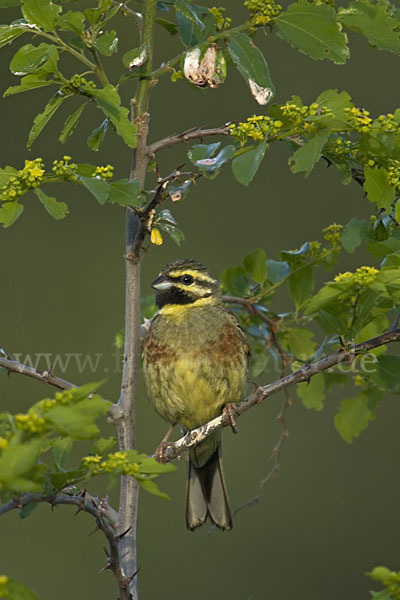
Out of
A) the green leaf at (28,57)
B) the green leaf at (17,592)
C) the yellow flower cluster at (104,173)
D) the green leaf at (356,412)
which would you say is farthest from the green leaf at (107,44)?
the green leaf at (356,412)

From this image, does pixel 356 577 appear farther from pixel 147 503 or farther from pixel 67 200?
pixel 67 200

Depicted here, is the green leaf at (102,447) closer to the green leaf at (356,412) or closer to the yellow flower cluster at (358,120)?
the yellow flower cluster at (358,120)

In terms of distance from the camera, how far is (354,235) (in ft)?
11.1

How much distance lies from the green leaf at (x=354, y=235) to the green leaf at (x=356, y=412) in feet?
2.54

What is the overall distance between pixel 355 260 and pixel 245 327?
4.37 metres

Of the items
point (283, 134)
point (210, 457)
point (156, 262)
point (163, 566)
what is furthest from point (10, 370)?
point (156, 262)

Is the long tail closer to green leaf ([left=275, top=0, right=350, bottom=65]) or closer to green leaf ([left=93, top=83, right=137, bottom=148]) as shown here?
green leaf ([left=93, top=83, right=137, bottom=148])

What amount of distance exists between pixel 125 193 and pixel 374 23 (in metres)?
0.94

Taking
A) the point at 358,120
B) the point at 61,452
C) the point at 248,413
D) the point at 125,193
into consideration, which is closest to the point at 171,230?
the point at 125,193

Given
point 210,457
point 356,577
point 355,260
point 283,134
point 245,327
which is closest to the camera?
point 283,134

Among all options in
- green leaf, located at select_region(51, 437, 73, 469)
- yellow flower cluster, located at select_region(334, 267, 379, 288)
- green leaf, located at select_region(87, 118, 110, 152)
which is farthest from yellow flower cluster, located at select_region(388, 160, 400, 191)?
green leaf, located at select_region(51, 437, 73, 469)

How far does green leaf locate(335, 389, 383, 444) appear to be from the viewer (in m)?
3.93

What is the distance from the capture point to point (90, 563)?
26.9 feet

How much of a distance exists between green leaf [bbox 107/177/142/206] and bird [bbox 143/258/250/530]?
56.2 inches
